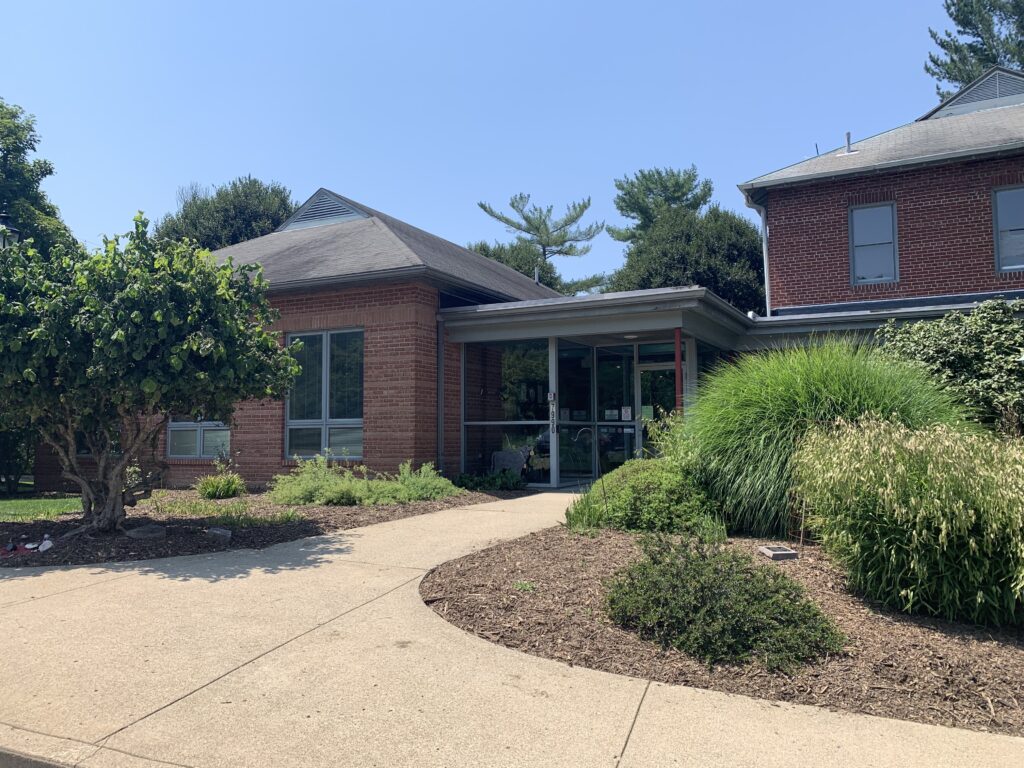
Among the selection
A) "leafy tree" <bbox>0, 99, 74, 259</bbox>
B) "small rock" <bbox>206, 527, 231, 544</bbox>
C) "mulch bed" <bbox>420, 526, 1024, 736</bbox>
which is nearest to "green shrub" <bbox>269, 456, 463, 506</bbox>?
"small rock" <bbox>206, 527, 231, 544</bbox>

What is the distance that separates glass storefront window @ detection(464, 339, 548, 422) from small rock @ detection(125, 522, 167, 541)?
21.6 feet

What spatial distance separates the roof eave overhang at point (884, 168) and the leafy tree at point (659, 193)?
73.6 feet

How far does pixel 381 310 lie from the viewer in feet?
42.3

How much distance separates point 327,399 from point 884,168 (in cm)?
1230

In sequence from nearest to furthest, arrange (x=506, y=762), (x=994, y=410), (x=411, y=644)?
1. (x=506, y=762)
2. (x=411, y=644)
3. (x=994, y=410)

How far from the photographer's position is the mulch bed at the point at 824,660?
11.6 feet

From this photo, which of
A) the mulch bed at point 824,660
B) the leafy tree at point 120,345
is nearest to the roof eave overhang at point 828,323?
the mulch bed at point 824,660

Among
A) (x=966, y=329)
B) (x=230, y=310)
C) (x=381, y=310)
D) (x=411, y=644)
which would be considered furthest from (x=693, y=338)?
(x=411, y=644)

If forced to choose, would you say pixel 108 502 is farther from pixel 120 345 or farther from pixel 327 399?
pixel 327 399

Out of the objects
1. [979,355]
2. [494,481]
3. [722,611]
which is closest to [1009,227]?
[979,355]

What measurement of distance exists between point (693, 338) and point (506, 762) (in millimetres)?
10645

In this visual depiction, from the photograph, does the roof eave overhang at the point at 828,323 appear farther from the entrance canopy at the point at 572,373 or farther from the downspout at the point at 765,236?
the downspout at the point at 765,236

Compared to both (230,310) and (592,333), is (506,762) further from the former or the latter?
(592,333)

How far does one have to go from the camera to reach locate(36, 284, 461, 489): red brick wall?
41.3 feet
